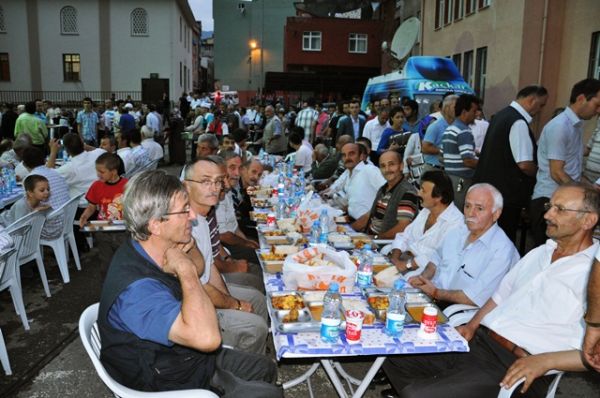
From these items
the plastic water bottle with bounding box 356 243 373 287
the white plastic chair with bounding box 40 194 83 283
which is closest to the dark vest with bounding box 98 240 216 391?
the plastic water bottle with bounding box 356 243 373 287

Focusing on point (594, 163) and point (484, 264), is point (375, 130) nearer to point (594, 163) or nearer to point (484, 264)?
point (594, 163)

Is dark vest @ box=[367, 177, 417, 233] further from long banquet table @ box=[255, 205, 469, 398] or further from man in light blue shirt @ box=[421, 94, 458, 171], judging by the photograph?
long banquet table @ box=[255, 205, 469, 398]

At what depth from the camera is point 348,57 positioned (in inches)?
1288

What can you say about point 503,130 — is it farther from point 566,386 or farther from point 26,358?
point 26,358

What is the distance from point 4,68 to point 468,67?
24438 millimetres

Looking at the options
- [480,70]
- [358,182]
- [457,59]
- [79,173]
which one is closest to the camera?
[358,182]

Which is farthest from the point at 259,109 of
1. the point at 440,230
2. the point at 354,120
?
the point at 440,230

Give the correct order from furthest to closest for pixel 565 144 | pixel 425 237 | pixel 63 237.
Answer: pixel 63 237 → pixel 565 144 → pixel 425 237

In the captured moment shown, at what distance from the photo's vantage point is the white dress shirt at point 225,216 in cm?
492

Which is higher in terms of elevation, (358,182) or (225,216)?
(358,182)

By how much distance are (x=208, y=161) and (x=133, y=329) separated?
80.5 inches

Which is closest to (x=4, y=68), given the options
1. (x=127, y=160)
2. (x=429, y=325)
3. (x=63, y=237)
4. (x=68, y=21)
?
(x=68, y=21)

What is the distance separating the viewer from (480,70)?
14656mm

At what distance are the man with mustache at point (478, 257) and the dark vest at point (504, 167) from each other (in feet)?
5.21
